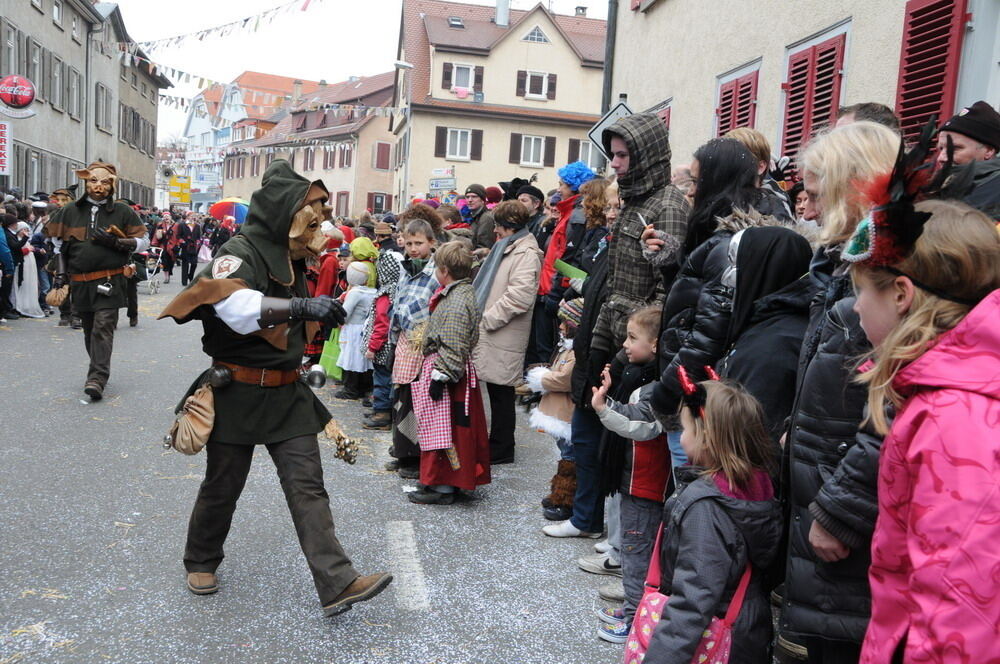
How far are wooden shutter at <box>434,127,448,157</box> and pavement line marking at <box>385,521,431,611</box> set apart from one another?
136ft

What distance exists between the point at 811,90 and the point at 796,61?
1.73 feet

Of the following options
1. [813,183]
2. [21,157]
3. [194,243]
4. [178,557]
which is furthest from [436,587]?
[21,157]

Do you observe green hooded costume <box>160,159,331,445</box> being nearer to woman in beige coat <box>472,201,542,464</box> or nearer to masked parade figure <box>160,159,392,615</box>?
masked parade figure <box>160,159,392,615</box>

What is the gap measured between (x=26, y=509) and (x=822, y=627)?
462 centimetres

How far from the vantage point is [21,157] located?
27.4 m

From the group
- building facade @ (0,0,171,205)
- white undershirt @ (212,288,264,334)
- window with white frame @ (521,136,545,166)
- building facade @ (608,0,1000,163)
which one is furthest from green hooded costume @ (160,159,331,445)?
window with white frame @ (521,136,545,166)

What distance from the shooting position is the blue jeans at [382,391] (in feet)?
26.9

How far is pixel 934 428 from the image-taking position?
183cm

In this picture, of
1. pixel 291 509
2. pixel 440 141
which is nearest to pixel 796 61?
pixel 291 509

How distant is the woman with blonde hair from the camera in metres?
2.38

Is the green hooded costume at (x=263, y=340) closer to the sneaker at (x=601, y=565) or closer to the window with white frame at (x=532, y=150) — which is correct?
the sneaker at (x=601, y=565)

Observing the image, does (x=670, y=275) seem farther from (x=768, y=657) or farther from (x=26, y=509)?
(x=26, y=509)

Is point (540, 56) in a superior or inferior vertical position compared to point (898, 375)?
superior

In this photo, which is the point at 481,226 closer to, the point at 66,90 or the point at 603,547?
the point at 603,547
